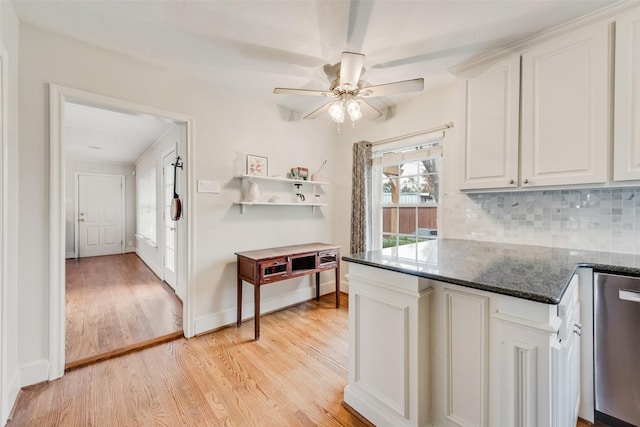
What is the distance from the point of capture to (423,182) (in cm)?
302

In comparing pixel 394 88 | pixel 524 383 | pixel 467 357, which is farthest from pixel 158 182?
pixel 524 383

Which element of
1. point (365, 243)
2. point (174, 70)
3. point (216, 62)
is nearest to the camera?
point (216, 62)

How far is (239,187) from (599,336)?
2987 millimetres

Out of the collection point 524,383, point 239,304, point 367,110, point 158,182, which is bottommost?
point 239,304

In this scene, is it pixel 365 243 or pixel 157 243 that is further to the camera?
pixel 157 243

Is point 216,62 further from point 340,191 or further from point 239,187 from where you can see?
point 340,191

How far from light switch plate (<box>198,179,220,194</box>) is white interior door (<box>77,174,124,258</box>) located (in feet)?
19.3

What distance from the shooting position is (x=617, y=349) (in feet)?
4.68

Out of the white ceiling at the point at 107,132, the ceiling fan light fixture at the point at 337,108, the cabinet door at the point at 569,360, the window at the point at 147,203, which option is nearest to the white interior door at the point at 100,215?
the window at the point at 147,203

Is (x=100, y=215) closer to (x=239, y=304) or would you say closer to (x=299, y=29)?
(x=239, y=304)

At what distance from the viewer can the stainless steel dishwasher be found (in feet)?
4.46

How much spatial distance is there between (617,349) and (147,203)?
6930mm

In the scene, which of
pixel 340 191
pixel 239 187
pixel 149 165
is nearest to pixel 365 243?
pixel 340 191

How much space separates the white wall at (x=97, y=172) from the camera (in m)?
6.25
